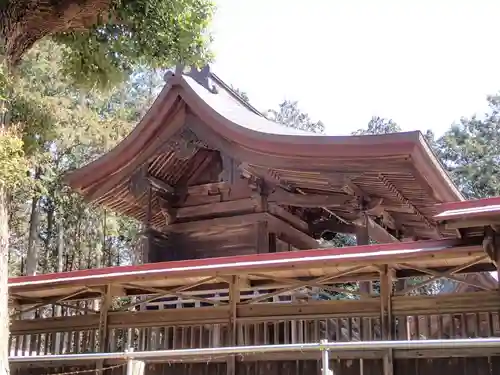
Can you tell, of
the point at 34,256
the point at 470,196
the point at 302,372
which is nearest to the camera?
the point at 302,372

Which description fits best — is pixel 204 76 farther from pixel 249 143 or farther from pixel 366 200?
pixel 366 200

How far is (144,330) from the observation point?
8.81m

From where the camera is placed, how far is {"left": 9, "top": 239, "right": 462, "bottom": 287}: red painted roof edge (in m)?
7.15

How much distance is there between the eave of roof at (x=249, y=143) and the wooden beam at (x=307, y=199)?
0.74 metres

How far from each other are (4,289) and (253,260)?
2853 mm

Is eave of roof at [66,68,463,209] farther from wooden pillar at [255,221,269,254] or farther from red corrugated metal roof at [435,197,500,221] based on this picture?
red corrugated metal roof at [435,197,500,221]

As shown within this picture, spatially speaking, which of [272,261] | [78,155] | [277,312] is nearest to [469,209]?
[272,261]

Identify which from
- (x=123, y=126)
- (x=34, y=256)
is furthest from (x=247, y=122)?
(x=34, y=256)

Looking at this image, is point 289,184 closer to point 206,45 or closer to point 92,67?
point 206,45

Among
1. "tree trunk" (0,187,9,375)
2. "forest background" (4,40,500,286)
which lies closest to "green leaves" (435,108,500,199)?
"forest background" (4,40,500,286)

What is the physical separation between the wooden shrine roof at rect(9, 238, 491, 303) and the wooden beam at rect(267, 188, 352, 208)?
6.76ft

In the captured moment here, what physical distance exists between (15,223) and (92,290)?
498 inches

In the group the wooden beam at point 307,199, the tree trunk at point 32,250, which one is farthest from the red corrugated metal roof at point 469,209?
the tree trunk at point 32,250

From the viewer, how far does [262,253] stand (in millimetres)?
10219
